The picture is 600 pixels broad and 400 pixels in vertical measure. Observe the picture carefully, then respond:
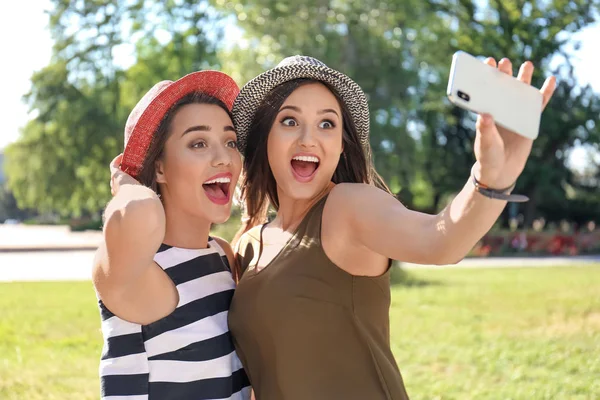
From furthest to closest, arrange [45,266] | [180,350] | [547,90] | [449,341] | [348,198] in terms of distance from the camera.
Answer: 1. [45,266]
2. [449,341]
3. [180,350]
4. [348,198]
5. [547,90]

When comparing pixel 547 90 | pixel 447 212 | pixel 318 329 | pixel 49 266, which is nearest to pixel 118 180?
pixel 318 329

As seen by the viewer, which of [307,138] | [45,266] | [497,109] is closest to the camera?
[497,109]

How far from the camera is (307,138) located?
2.59m

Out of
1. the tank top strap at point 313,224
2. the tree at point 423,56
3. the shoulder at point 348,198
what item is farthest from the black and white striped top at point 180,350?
the tree at point 423,56

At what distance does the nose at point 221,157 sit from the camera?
105 inches

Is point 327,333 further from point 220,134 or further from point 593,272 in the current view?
point 593,272

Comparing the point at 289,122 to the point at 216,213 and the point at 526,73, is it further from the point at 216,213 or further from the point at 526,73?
the point at 526,73

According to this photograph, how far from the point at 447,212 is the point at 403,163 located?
26191 mm

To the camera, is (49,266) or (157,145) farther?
(49,266)

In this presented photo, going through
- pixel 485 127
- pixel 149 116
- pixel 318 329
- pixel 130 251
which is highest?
pixel 485 127

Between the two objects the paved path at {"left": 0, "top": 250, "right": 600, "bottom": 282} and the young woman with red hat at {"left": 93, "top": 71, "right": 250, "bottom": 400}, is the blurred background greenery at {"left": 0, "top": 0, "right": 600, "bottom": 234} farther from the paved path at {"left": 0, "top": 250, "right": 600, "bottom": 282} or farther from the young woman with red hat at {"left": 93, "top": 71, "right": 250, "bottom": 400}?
the young woman with red hat at {"left": 93, "top": 71, "right": 250, "bottom": 400}

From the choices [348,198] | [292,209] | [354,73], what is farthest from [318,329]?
[354,73]

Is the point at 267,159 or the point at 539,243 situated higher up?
the point at 267,159

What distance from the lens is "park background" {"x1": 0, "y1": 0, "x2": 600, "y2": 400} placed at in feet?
26.4
